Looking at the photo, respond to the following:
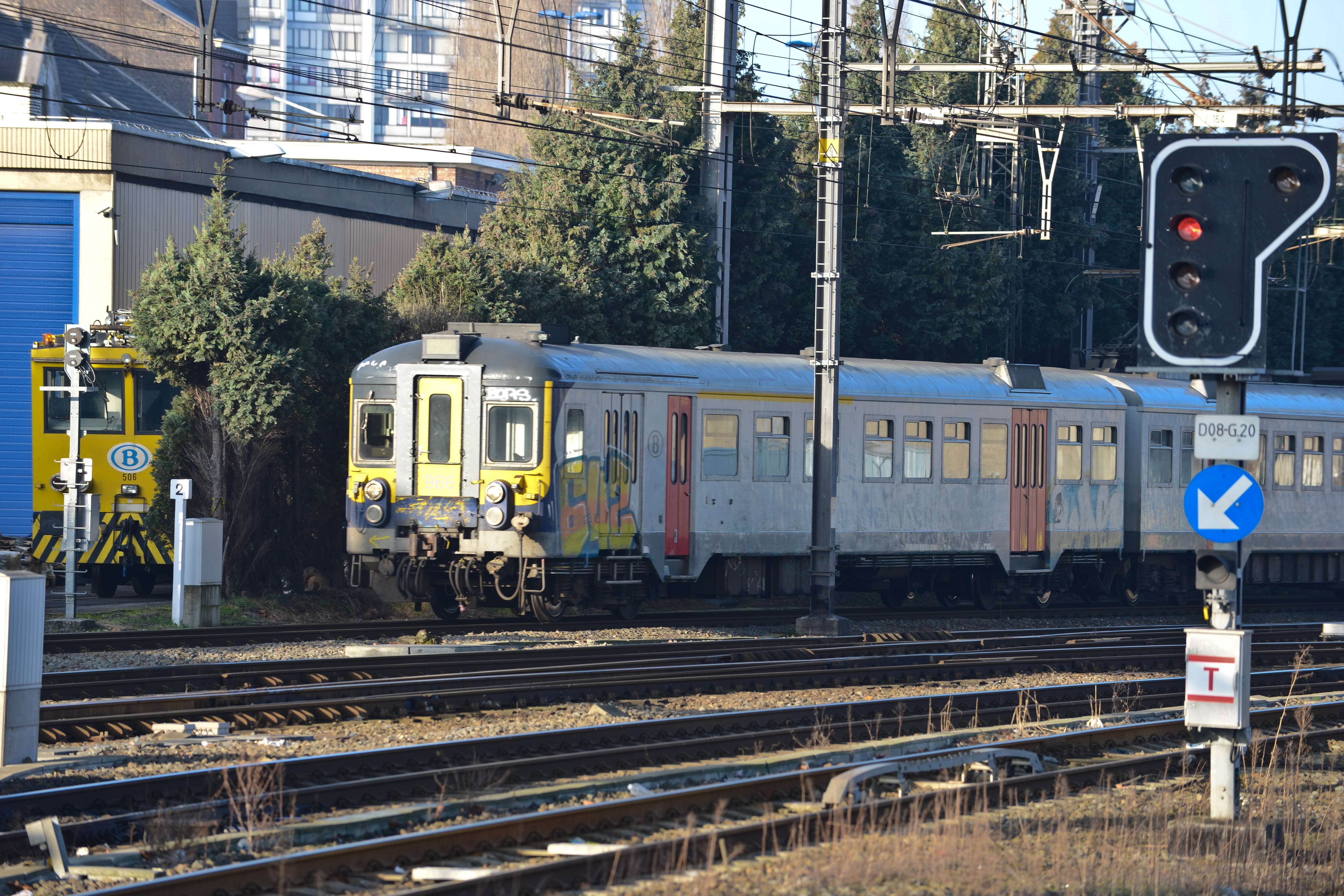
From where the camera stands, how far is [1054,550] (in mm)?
25469

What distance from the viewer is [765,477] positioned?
72.6 ft

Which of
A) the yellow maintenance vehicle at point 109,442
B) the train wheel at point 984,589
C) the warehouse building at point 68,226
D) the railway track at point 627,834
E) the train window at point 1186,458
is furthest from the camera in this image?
the warehouse building at point 68,226

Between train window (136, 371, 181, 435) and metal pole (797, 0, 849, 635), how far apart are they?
9149 millimetres

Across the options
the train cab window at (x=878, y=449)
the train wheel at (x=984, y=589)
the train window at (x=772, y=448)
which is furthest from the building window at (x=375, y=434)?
the train wheel at (x=984, y=589)

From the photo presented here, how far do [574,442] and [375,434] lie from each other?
267 centimetres

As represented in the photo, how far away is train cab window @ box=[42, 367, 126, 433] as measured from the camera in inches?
902

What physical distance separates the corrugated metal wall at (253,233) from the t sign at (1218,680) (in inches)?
793

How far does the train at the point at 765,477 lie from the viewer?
64.5ft

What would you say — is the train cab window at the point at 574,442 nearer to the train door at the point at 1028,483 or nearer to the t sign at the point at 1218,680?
the train door at the point at 1028,483

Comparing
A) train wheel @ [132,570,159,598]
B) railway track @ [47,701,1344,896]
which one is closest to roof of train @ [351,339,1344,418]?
train wheel @ [132,570,159,598]

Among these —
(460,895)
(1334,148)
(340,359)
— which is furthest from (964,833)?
(340,359)

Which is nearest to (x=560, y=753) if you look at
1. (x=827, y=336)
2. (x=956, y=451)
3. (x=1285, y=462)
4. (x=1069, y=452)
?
(x=827, y=336)

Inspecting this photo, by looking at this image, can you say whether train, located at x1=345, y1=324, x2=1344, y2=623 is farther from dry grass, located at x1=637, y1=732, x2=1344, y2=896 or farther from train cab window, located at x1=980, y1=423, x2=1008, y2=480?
dry grass, located at x1=637, y1=732, x2=1344, y2=896

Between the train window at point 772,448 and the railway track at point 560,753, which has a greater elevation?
the train window at point 772,448
